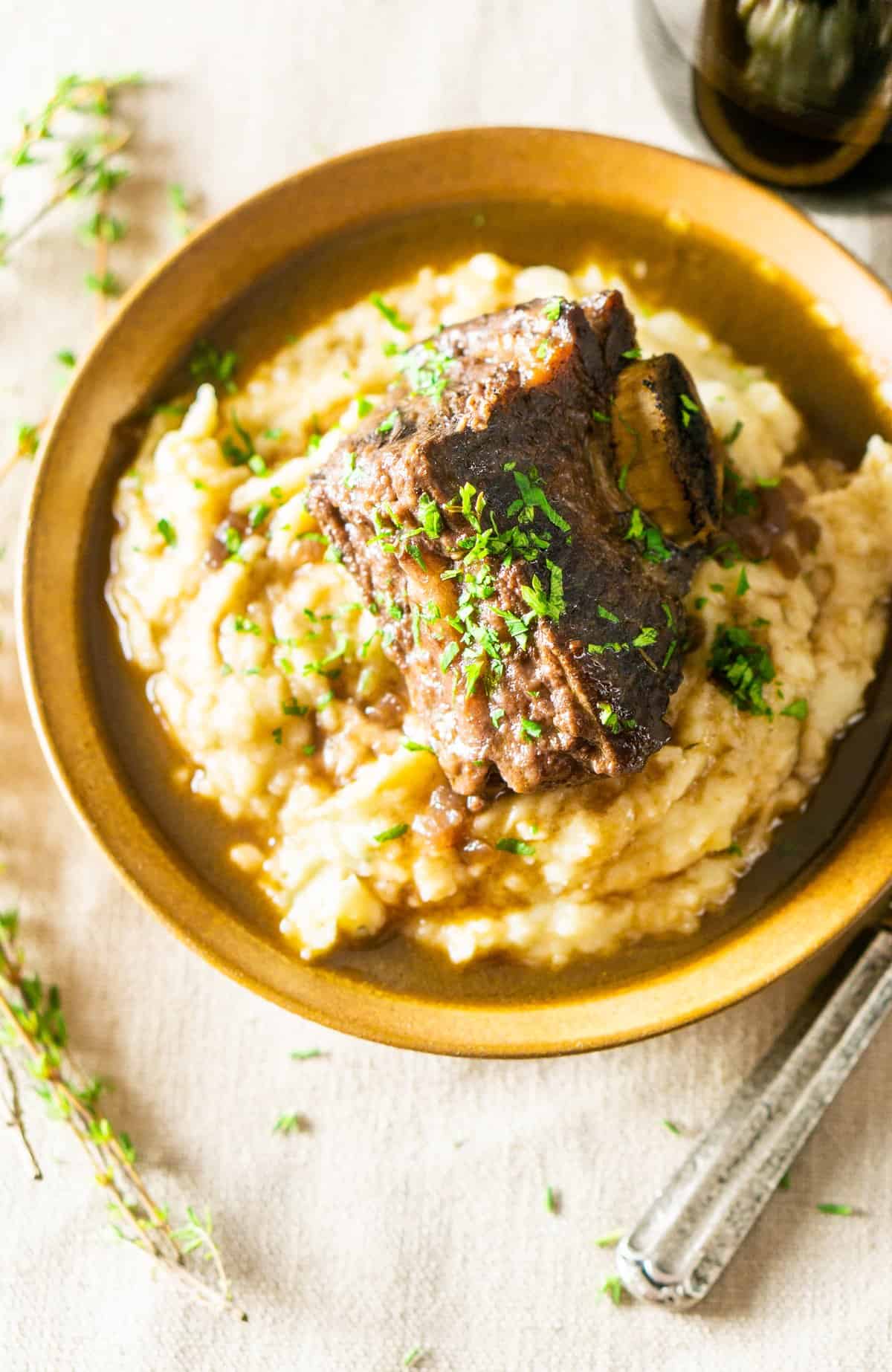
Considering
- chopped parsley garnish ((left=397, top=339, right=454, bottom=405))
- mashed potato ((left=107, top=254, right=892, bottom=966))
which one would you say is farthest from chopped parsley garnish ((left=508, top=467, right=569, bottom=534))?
mashed potato ((left=107, top=254, right=892, bottom=966))

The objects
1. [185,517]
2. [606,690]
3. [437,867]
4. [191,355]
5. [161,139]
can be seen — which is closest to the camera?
[606,690]

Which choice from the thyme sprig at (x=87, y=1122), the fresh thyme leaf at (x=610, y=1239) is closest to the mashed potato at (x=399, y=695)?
the thyme sprig at (x=87, y=1122)

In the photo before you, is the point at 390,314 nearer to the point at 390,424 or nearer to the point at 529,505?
the point at 390,424

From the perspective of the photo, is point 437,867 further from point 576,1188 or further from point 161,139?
point 161,139

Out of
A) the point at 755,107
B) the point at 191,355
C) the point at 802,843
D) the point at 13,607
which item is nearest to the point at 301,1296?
the point at 802,843

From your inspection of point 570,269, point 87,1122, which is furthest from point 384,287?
point 87,1122
